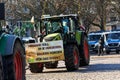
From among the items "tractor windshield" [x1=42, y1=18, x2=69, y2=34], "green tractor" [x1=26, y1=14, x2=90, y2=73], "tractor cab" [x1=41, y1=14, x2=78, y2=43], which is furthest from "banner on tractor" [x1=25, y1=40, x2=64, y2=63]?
"tractor windshield" [x1=42, y1=18, x2=69, y2=34]

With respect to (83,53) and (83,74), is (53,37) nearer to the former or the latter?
(83,53)

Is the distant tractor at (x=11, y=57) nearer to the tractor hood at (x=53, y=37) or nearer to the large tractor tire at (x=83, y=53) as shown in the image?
Result: the tractor hood at (x=53, y=37)

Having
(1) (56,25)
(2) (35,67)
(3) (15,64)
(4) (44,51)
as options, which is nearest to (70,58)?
(4) (44,51)

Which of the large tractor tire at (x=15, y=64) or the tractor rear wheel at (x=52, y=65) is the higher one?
the large tractor tire at (x=15, y=64)

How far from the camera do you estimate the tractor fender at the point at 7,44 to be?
11961 mm

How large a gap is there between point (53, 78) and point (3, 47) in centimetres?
558

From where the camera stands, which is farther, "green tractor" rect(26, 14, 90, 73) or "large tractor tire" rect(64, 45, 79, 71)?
"green tractor" rect(26, 14, 90, 73)

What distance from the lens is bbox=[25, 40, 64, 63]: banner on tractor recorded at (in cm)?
2116

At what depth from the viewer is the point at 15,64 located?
12734 mm

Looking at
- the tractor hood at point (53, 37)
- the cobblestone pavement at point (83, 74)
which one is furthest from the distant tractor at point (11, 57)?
the tractor hood at point (53, 37)

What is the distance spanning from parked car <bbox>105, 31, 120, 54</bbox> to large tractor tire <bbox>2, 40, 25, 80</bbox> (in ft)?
100

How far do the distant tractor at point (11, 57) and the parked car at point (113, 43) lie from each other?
100 ft

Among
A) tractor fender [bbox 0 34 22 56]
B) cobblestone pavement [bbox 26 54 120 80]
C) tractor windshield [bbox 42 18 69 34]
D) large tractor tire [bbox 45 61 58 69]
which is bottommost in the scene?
large tractor tire [bbox 45 61 58 69]

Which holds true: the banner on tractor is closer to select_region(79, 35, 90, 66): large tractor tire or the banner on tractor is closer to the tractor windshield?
the tractor windshield
